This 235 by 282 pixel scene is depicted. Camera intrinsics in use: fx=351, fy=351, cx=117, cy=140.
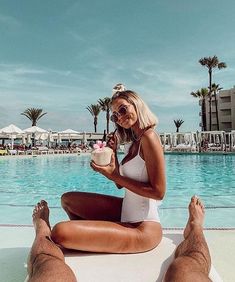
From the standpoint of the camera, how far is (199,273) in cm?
164

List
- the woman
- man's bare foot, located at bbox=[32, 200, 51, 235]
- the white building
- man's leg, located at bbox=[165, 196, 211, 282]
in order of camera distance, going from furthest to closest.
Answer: the white building, man's bare foot, located at bbox=[32, 200, 51, 235], the woman, man's leg, located at bbox=[165, 196, 211, 282]

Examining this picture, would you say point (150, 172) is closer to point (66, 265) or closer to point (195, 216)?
point (195, 216)

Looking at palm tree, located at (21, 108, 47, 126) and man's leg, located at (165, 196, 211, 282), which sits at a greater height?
palm tree, located at (21, 108, 47, 126)

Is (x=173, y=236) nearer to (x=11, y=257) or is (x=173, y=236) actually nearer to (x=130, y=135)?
(x=130, y=135)

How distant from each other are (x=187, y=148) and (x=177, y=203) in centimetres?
3054

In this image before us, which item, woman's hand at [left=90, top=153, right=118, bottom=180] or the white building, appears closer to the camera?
woman's hand at [left=90, top=153, right=118, bottom=180]

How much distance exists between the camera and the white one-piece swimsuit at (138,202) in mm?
2252

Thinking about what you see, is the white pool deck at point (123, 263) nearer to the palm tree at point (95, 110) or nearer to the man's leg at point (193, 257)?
the man's leg at point (193, 257)

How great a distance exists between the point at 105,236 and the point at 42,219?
522 mm

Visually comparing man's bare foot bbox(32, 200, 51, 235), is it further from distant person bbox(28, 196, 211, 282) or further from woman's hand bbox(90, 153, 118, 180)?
woman's hand bbox(90, 153, 118, 180)

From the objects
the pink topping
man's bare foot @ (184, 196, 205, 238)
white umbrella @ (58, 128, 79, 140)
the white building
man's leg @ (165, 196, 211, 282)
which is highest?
the white building

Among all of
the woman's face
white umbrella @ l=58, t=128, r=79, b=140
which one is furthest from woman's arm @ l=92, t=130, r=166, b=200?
white umbrella @ l=58, t=128, r=79, b=140

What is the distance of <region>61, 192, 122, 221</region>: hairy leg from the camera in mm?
2477

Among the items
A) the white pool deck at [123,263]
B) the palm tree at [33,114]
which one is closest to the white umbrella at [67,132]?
the palm tree at [33,114]
